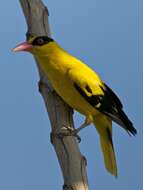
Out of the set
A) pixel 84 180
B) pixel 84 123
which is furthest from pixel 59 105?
pixel 84 180

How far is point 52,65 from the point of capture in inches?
106

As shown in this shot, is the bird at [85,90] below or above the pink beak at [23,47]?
below

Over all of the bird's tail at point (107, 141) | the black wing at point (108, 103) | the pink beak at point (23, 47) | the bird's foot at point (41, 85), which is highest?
the pink beak at point (23, 47)

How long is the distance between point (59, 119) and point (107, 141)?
0.51 m

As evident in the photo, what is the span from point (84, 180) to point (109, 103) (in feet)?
2.22

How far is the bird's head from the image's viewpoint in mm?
2469

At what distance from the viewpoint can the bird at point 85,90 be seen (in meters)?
2.55

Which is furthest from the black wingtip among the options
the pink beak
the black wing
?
the pink beak

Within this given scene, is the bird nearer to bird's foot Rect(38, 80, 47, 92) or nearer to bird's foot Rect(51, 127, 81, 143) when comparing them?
bird's foot Rect(38, 80, 47, 92)

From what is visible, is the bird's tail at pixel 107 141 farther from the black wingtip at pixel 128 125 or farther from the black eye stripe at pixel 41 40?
the black eye stripe at pixel 41 40

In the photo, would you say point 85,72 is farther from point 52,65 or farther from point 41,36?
point 41,36

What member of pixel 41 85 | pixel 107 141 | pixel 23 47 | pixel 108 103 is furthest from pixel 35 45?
pixel 107 141

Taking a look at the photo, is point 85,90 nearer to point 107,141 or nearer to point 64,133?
point 107,141

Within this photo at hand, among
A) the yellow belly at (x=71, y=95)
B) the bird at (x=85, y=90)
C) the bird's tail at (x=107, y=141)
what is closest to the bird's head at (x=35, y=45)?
the bird at (x=85, y=90)
